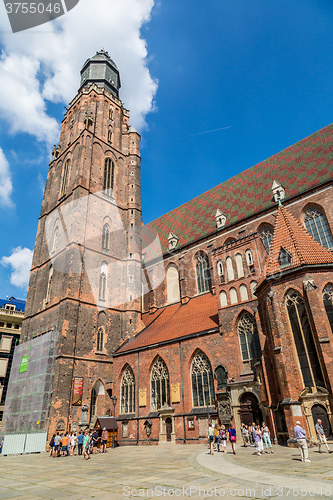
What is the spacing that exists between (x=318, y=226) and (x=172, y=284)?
45.6 feet

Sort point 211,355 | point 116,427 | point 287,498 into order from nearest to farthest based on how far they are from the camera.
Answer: point 287,498
point 211,355
point 116,427

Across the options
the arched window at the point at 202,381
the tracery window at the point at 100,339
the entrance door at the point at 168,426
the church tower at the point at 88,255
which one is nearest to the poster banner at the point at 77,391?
the church tower at the point at 88,255

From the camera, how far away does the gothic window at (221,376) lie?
19922 mm

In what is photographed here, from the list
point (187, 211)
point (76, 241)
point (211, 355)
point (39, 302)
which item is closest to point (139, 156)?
point (187, 211)

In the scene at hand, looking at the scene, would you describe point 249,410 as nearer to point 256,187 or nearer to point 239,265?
point 239,265

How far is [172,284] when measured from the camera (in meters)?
31.6

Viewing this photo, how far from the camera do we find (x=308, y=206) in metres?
24.4

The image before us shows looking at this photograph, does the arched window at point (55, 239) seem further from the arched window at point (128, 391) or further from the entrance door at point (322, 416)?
the entrance door at point (322, 416)

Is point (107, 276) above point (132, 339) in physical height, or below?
above

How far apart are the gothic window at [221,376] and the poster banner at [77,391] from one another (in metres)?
11.2

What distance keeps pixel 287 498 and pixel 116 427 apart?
66.4 ft

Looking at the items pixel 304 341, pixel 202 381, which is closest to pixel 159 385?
pixel 202 381

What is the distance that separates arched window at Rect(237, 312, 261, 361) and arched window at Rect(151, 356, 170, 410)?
6.48m

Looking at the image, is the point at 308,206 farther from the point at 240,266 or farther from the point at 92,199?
the point at 92,199
